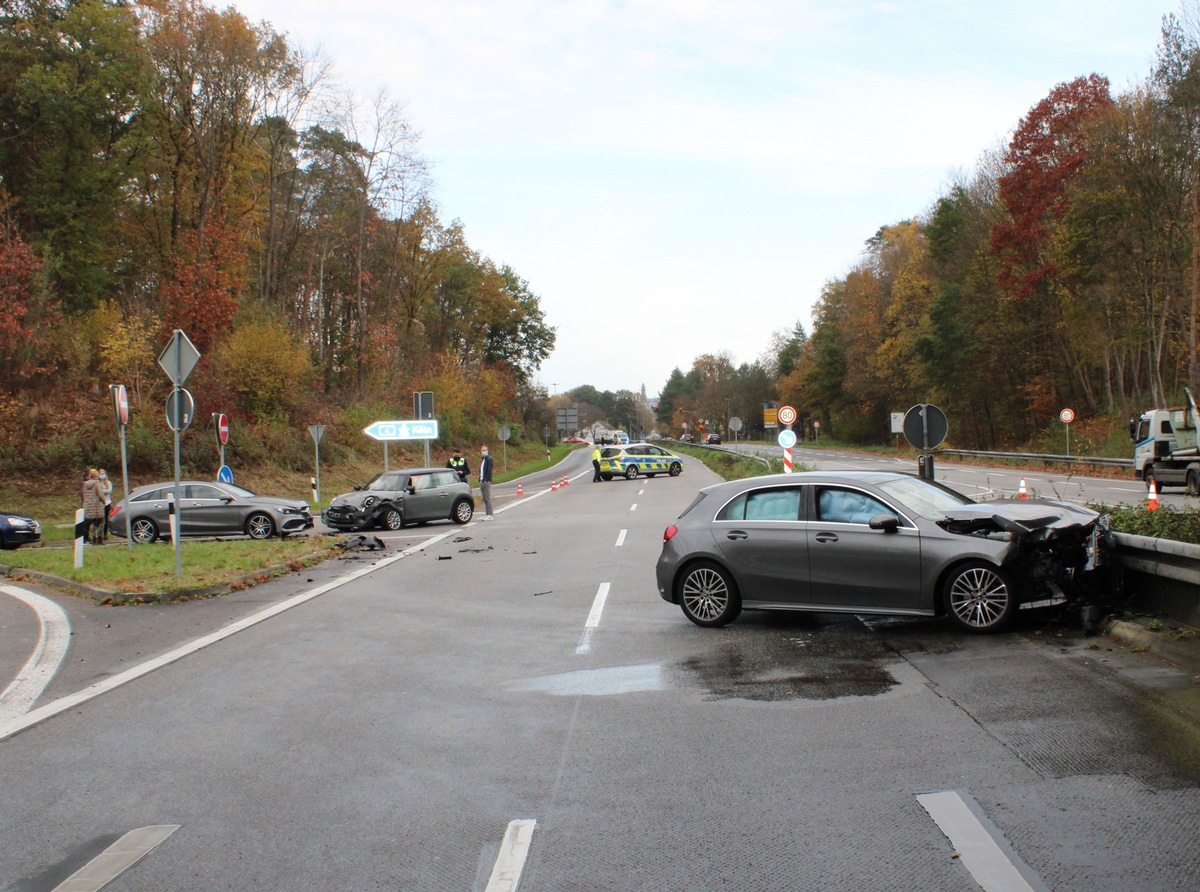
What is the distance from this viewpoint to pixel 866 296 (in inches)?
2970

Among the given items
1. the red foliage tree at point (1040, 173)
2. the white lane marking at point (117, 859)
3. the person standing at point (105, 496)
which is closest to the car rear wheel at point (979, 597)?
the white lane marking at point (117, 859)

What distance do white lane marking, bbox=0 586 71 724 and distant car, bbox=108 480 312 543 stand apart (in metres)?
8.79

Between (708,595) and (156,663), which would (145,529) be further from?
(708,595)

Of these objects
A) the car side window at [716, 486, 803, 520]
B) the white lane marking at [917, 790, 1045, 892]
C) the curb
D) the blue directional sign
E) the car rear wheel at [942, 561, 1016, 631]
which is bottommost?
the white lane marking at [917, 790, 1045, 892]

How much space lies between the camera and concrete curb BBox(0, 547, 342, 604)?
12.2m

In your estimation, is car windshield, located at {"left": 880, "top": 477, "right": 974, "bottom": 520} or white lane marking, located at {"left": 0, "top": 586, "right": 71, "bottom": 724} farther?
car windshield, located at {"left": 880, "top": 477, "right": 974, "bottom": 520}

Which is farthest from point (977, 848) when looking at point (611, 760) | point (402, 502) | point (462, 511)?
point (462, 511)

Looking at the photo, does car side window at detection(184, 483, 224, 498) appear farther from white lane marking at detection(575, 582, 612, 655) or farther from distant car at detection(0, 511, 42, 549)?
white lane marking at detection(575, 582, 612, 655)

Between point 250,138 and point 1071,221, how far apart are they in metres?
33.3

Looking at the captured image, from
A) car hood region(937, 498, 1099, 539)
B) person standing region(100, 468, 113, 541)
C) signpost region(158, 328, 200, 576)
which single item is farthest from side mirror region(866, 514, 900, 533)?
person standing region(100, 468, 113, 541)

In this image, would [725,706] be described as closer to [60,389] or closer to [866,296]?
[60,389]

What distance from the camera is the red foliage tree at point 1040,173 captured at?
136 feet

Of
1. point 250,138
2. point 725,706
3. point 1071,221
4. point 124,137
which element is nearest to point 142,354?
point 124,137

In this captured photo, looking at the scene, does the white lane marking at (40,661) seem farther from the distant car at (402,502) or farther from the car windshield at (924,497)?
the distant car at (402,502)
